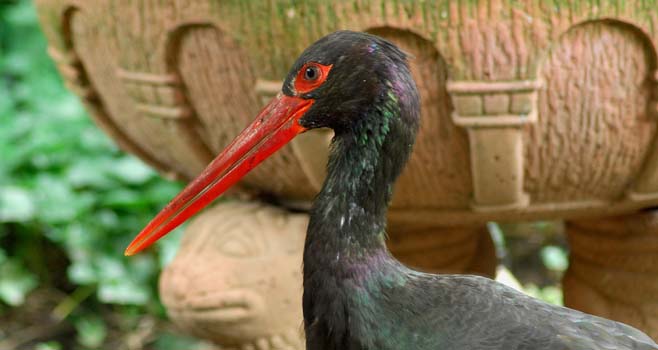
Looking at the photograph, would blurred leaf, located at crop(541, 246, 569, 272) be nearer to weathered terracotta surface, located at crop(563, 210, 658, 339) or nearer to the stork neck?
weathered terracotta surface, located at crop(563, 210, 658, 339)

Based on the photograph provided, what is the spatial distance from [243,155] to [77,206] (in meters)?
1.50

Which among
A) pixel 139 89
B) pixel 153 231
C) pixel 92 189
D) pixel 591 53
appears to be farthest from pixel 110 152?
pixel 591 53

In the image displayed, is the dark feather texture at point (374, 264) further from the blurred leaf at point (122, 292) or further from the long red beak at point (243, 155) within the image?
the blurred leaf at point (122, 292)

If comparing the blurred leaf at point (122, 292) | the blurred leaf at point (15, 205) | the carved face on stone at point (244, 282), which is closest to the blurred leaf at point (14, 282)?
the blurred leaf at point (15, 205)

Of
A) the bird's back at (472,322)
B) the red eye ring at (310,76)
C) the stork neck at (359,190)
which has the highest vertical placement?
the red eye ring at (310,76)

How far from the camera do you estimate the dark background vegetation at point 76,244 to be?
3.15 meters

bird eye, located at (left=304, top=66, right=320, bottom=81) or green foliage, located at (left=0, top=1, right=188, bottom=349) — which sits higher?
bird eye, located at (left=304, top=66, right=320, bottom=81)

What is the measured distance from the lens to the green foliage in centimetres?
315

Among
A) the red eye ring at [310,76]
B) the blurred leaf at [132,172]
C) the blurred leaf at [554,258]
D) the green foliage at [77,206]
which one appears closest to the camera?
the red eye ring at [310,76]

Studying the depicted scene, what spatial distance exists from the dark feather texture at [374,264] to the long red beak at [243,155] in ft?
0.09

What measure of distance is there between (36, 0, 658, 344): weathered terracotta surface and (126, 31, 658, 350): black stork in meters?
0.16

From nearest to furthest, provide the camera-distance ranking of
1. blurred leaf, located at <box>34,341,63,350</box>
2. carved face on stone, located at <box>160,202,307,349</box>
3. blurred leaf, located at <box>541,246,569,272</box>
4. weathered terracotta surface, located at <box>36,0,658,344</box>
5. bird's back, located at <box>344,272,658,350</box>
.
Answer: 1. bird's back, located at <box>344,272,658,350</box>
2. weathered terracotta surface, located at <box>36,0,658,344</box>
3. carved face on stone, located at <box>160,202,307,349</box>
4. blurred leaf, located at <box>34,341,63,350</box>
5. blurred leaf, located at <box>541,246,569,272</box>

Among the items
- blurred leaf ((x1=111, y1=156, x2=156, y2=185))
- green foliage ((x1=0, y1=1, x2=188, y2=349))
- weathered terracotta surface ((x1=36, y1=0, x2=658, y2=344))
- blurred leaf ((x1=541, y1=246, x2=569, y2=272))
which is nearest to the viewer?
weathered terracotta surface ((x1=36, y1=0, x2=658, y2=344))

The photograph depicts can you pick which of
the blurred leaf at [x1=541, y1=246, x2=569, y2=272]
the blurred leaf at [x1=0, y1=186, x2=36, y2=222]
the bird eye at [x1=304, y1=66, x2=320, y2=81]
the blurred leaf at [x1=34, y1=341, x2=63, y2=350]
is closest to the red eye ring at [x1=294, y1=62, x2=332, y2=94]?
the bird eye at [x1=304, y1=66, x2=320, y2=81]
